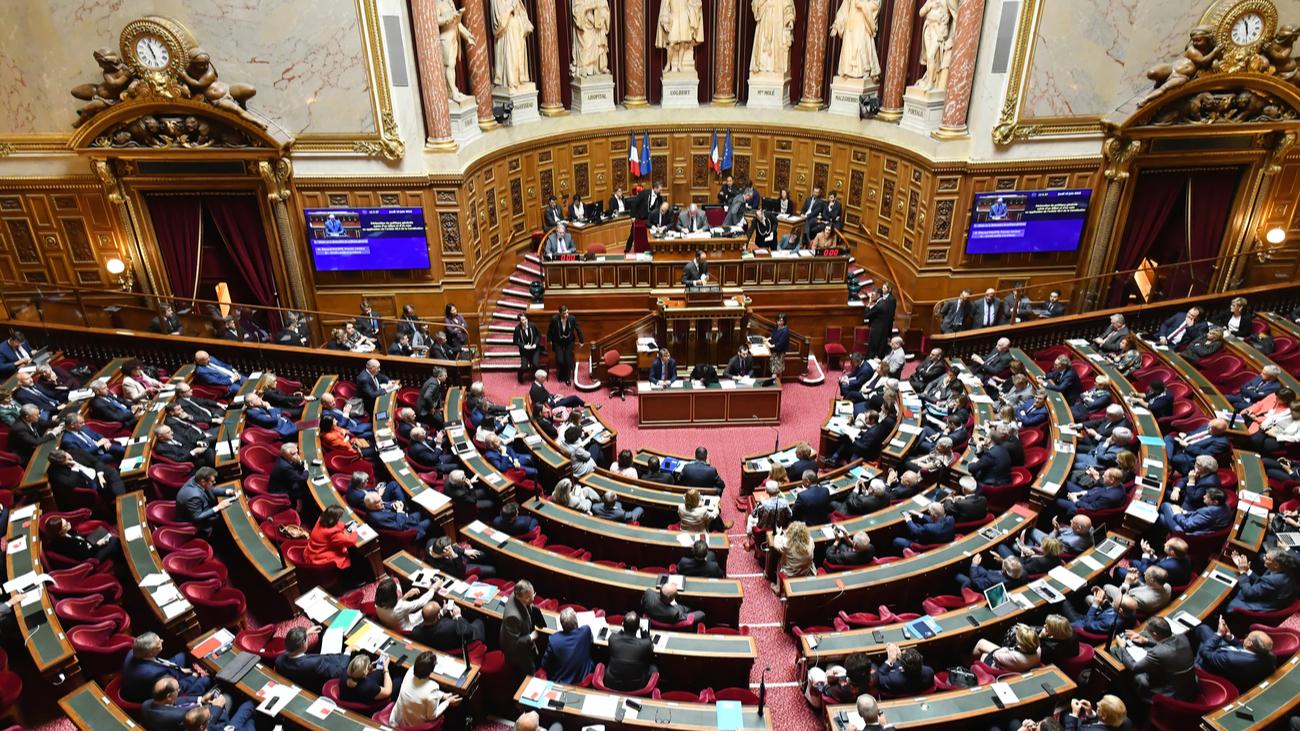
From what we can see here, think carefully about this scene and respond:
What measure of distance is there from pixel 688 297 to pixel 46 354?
35.1ft

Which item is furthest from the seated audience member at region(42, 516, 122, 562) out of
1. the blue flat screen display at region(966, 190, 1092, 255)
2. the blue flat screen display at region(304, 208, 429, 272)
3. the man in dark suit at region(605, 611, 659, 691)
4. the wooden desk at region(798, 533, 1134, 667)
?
the blue flat screen display at region(966, 190, 1092, 255)

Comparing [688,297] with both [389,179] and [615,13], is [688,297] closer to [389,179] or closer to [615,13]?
[389,179]

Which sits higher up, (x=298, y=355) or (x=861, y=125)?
(x=861, y=125)

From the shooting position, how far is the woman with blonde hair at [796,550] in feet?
28.4

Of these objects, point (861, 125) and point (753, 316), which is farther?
point (861, 125)

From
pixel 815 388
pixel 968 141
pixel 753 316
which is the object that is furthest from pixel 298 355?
pixel 968 141

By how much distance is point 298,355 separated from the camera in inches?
526

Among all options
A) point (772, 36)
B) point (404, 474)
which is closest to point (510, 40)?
point (772, 36)

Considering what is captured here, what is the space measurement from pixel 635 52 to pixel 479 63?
4.30 metres

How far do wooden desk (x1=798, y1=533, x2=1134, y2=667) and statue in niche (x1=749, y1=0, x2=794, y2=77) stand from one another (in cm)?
1499

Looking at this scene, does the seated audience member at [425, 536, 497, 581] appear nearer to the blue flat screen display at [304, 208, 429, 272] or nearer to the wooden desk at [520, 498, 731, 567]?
the wooden desk at [520, 498, 731, 567]

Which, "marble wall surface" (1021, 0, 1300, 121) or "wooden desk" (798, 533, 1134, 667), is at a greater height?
"marble wall surface" (1021, 0, 1300, 121)

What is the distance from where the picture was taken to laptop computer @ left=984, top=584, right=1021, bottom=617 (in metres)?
7.72

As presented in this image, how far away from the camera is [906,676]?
6.90 m
